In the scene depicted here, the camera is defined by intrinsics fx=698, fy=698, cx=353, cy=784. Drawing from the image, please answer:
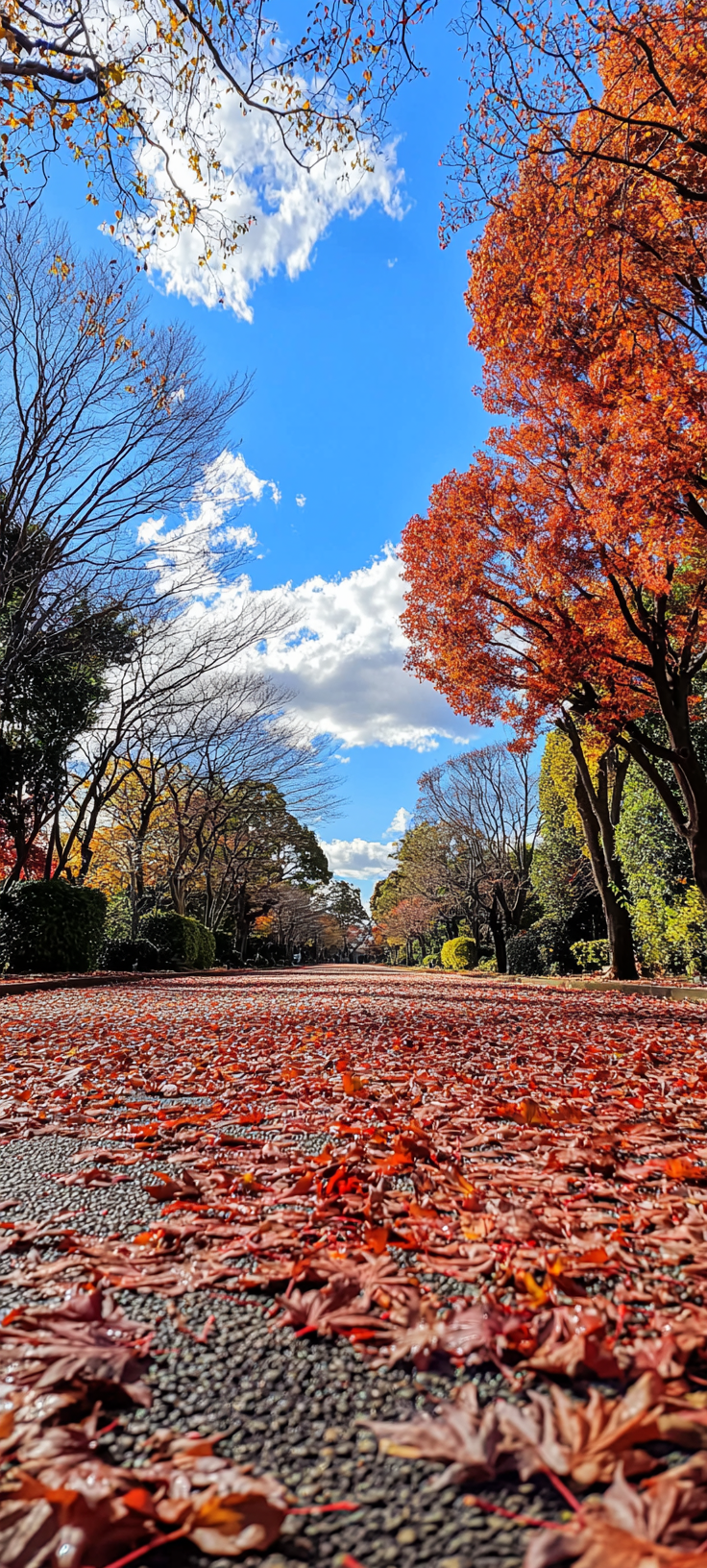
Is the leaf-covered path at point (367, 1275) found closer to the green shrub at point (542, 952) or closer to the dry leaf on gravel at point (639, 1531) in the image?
the dry leaf on gravel at point (639, 1531)

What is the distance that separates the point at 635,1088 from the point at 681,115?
6740 mm

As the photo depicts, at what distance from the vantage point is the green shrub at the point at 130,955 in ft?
45.5

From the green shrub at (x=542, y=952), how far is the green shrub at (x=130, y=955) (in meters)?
9.86

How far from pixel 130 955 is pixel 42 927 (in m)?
4.33

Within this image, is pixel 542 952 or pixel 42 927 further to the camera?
pixel 542 952

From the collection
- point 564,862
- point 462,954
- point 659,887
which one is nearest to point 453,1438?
point 659,887

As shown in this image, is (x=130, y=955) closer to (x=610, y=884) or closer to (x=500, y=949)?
(x=610, y=884)

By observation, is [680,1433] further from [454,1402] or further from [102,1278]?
[102,1278]

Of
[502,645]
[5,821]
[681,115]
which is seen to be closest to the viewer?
[681,115]

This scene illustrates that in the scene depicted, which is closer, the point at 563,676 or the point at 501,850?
the point at 563,676

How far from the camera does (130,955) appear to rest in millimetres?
14227

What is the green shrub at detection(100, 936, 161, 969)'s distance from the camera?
13.9 m

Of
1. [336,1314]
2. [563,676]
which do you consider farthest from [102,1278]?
[563,676]

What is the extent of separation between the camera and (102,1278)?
1.47m
